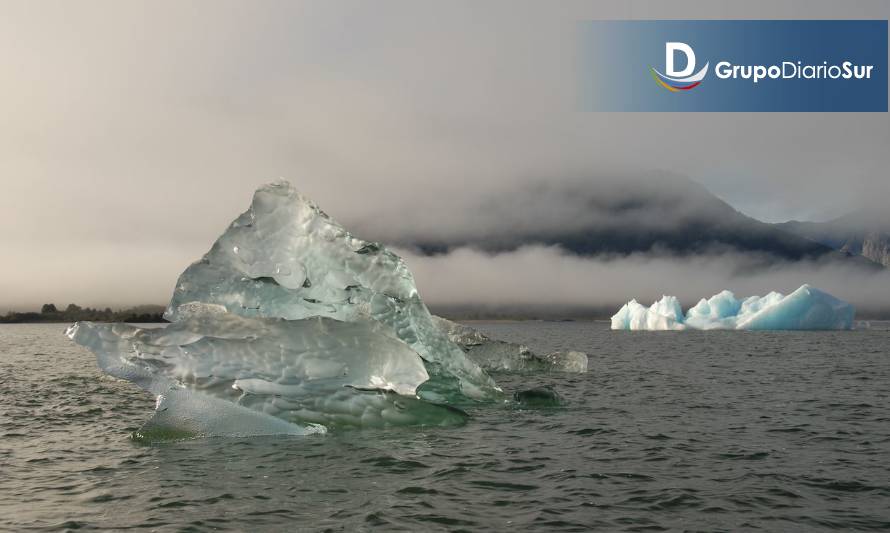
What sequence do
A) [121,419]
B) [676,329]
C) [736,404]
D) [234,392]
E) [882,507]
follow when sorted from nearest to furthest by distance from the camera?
[882,507] < [234,392] < [121,419] < [736,404] < [676,329]

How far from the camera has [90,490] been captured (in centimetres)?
827

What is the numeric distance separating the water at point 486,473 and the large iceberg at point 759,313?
65.4m

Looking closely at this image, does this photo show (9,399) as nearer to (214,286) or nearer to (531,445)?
(214,286)

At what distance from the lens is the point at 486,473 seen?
29.7ft

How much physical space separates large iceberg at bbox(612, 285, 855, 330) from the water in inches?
2576

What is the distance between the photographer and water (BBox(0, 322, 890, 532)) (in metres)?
7.15

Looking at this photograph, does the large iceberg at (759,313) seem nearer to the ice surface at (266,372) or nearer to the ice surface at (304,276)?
the ice surface at (304,276)

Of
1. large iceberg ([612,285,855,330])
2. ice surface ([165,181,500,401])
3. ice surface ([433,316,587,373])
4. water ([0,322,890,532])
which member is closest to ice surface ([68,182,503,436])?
water ([0,322,890,532])

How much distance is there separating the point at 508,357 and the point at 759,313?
61653mm

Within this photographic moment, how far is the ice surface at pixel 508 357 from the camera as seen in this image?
2505cm

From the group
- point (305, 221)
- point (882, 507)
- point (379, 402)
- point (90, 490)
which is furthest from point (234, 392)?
point (882, 507)

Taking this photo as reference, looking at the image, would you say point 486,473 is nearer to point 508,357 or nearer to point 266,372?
point 266,372

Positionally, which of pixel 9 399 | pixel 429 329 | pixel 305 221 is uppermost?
pixel 305 221

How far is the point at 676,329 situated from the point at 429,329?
8382cm
